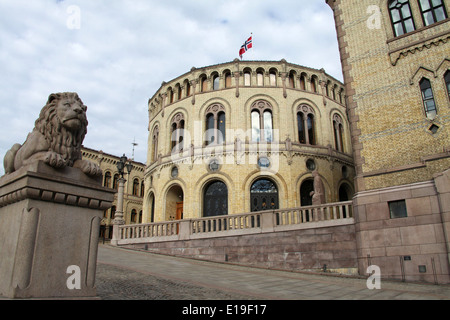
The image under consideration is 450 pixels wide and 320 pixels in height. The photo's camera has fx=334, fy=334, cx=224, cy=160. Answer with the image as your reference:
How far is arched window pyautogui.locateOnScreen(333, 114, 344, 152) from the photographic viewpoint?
2938cm

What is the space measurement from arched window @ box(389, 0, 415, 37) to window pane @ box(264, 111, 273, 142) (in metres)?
13.0

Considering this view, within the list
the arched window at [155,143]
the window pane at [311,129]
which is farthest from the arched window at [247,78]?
the arched window at [155,143]

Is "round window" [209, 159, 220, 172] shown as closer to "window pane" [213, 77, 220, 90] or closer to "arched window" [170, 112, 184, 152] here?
"arched window" [170, 112, 184, 152]

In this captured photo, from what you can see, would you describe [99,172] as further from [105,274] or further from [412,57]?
[412,57]

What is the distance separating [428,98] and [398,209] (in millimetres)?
4670

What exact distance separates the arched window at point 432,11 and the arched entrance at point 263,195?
14.8 meters

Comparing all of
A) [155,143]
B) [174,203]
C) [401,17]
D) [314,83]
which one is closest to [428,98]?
[401,17]

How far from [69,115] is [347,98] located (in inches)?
525

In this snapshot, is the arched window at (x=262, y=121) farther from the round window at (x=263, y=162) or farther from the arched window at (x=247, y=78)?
the arched window at (x=247, y=78)

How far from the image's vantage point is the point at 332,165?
27.4 meters

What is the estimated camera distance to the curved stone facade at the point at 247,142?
25469mm

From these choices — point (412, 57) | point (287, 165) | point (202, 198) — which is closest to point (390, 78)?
point (412, 57)

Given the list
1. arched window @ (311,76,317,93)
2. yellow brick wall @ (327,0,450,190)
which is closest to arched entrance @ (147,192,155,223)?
arched window @ (311,76,317,93)
